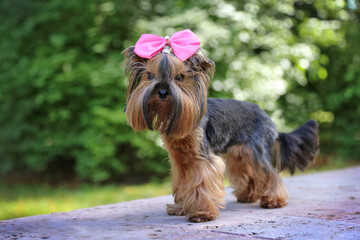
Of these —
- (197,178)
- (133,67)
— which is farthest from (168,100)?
(197,178)

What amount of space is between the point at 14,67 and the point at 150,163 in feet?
9.70

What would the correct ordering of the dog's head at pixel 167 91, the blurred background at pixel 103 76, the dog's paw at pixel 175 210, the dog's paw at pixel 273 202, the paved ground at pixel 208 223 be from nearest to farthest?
1. the paved ground at pixel 208 223
2. the dog's head at pixel 167 91
3. the dog's paw at pixel 175 210
4. the dog's paw at pixel 273 202
5. the blurred background at pixel 103 76

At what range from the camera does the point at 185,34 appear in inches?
143

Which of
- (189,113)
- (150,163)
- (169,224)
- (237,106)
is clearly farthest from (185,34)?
(150,163)

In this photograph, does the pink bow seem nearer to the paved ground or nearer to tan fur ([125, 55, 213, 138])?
tan fur ([125, 55, 213, 138])

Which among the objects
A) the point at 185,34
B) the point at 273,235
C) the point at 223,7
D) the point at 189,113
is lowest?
the point at 273,235

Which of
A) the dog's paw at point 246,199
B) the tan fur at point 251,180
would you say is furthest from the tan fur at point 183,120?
the dog's paw at point 246,199

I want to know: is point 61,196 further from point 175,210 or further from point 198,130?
point 198,130

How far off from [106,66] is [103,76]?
169 millimetres

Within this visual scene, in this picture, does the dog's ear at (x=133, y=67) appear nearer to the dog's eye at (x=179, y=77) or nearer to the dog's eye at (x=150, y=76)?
the dog's eye at (x=150, y=76)

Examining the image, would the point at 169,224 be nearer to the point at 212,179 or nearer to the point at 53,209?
the point at 212,179

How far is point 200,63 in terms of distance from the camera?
3613 mm

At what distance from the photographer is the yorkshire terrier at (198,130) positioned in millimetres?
3447

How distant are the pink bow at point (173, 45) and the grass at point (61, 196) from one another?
2244mm
